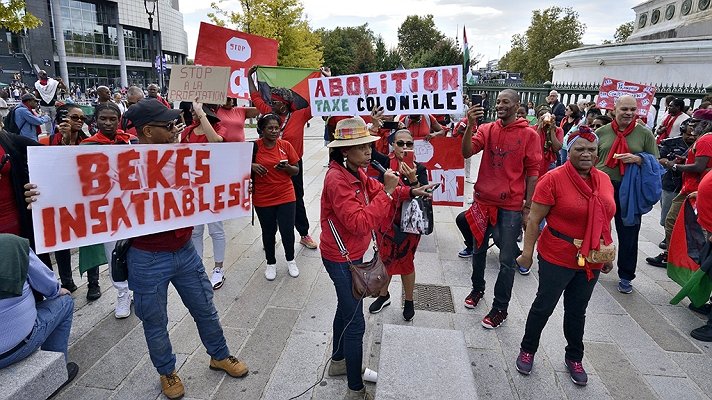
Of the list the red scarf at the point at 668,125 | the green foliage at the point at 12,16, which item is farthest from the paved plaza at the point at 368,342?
the green foliage at the point at 12,16

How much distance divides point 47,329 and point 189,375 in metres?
1.05

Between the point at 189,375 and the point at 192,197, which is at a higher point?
the point at 192,197

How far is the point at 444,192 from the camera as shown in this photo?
18.5 feet

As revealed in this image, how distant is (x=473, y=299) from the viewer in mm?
4422

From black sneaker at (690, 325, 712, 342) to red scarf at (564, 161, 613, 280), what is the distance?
1.88 m

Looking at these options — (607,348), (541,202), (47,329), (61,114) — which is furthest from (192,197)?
(607,348)

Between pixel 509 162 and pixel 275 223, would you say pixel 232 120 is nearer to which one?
pixel 275 223

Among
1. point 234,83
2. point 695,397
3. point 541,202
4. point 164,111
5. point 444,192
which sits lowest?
point 695,397

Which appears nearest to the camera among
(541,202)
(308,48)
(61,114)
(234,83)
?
(541,202)

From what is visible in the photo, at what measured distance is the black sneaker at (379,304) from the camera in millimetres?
4258

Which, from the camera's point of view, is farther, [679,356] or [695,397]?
[679,356]

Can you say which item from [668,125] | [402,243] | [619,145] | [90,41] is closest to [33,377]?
[402,243]

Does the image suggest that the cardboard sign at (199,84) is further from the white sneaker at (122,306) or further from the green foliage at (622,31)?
the green foliage at (622,31)

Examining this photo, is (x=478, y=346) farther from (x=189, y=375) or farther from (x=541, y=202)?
(x=189, y=375)
